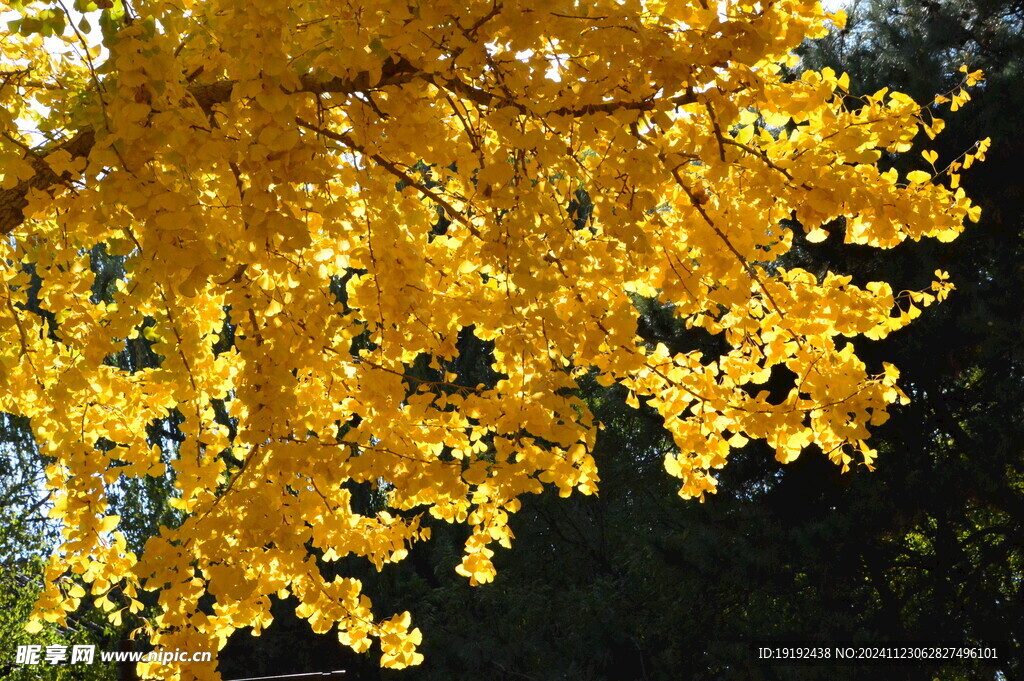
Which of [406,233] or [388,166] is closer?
[388,166]

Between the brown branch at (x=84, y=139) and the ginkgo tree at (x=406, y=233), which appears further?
the brown branch at (x=84, y=139)

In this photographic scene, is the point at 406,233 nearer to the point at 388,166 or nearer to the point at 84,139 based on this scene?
the point at 388,166

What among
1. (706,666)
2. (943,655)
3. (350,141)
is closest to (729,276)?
(350,141)

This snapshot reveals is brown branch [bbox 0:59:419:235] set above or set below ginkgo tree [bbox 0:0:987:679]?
above

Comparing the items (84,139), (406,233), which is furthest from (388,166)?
(84,139)

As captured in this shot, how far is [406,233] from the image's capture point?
8.36 feet

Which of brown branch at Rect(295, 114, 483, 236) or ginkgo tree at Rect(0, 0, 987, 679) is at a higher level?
brown branch at Rect(295, 114, 483, 236)

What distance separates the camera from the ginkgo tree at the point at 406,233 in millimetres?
1903

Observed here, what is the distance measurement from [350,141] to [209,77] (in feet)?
1.40

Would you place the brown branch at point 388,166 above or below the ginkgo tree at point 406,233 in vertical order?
above

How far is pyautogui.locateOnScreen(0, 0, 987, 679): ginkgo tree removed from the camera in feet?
6.24

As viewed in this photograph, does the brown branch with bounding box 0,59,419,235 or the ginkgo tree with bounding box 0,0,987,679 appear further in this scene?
the brown branch with bounding box 0,59,419,235

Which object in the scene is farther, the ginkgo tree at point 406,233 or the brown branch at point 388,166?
the brown branch at point 388,166

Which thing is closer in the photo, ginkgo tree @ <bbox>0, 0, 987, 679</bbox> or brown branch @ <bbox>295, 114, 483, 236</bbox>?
ginkgo tree @ <bbox>0, 0, 987, 679</bbox>
